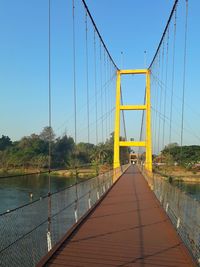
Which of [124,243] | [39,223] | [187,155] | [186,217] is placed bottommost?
[39,223]

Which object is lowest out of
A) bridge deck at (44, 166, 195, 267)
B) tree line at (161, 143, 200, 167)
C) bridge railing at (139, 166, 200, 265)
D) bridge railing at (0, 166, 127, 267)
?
bridge railing at (0, 166, 127, 267)

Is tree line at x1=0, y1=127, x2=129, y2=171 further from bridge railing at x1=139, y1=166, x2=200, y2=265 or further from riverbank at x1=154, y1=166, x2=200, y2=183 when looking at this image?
bridge railing at x1=139, y1=166, x2=200, y2=265

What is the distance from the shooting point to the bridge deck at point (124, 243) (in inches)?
176

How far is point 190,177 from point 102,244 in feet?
135

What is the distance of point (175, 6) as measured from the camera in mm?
10711

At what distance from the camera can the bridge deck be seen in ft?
14.7

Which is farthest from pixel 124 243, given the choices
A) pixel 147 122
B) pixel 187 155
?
pixel 187 155

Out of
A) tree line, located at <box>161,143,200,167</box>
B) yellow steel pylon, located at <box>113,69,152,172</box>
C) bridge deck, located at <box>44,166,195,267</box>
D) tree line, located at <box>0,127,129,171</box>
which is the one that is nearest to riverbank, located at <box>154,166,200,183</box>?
tree line, located at <box>161,143,200,167</box>

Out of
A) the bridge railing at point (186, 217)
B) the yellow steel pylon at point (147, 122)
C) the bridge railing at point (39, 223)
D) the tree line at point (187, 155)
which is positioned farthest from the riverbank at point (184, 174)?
the bridge railing at point (186, 217)

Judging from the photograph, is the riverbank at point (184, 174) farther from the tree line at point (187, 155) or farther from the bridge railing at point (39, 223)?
the bridge railing at point (39, 223)

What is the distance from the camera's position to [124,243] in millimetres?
5367

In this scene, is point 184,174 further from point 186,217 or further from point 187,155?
point 186,217

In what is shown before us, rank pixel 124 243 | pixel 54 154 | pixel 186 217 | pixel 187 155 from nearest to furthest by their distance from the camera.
Result: pixel 124 243 → pixel 186 217 → pixel 54 154 → pixel 187 155

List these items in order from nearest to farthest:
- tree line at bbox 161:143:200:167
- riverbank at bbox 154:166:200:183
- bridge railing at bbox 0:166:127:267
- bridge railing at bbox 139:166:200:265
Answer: bridge railing at bbox 139:166:200:265 → bridge railing at bbox 0:166:127:267 → riverbank at bbox 154:166:200:183 → tree line at bbox 161:143:200:167
